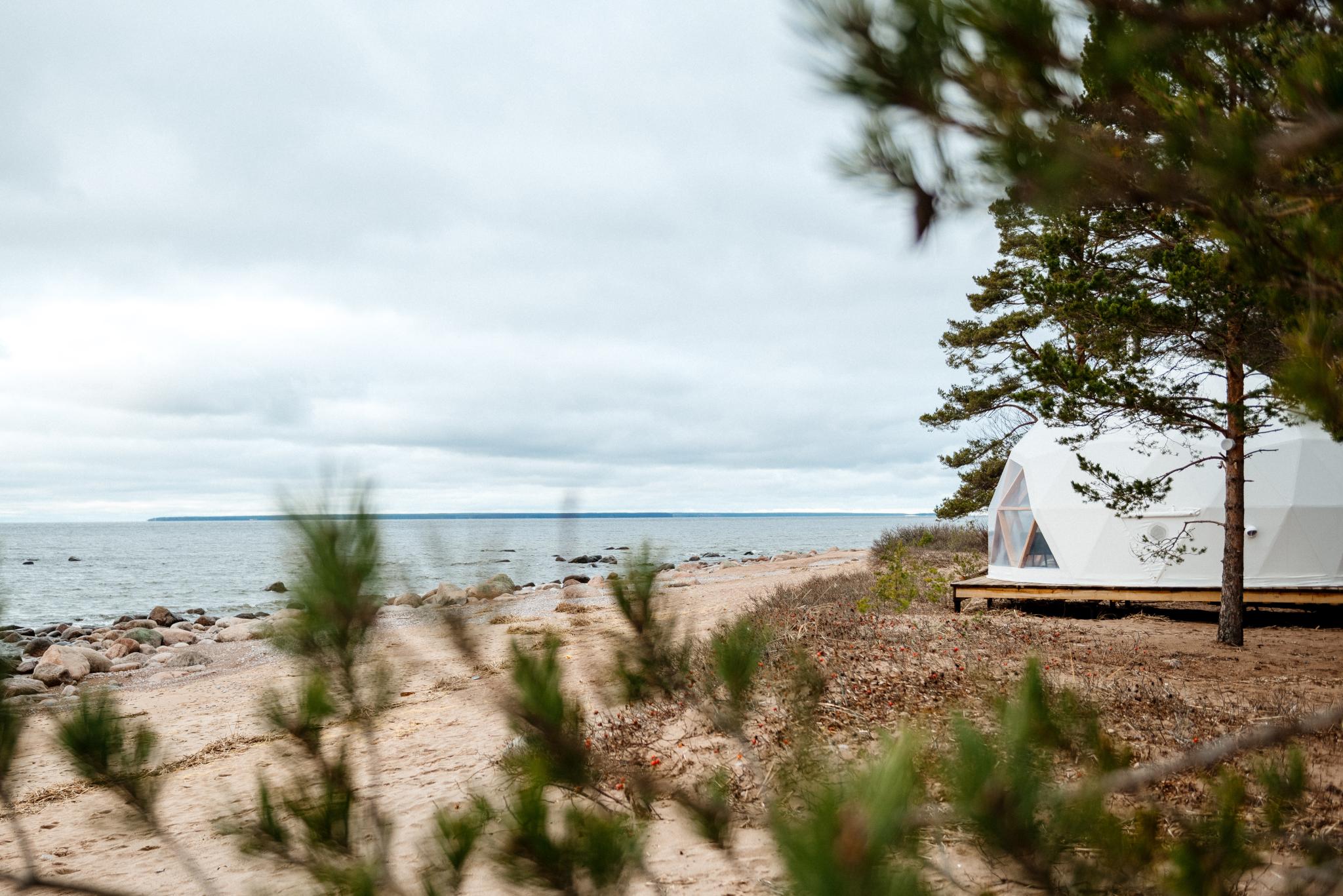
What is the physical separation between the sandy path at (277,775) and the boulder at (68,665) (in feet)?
13.2

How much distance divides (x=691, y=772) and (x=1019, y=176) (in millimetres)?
4466

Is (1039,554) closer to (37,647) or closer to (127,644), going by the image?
(127,644)

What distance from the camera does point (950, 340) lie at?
75.9ft

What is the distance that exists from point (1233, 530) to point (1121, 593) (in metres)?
3.61

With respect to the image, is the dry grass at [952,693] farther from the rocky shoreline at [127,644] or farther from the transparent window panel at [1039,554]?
the transparent window panel at [1039,554]

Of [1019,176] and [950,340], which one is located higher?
[950,340]

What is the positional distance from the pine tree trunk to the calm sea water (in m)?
8.07

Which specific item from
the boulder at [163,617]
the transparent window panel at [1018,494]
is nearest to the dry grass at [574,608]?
the transparent window panel at [1018,494]

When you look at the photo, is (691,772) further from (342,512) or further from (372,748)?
(342,512)

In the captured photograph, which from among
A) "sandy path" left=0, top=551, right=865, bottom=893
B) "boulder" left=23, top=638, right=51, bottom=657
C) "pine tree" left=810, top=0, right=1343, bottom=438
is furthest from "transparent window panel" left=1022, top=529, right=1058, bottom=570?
"boulder" left=23, top=638, right=51, bottom=657

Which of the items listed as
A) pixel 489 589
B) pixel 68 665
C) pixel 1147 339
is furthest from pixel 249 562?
pixel 489 589

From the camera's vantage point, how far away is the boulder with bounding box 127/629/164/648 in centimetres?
1969

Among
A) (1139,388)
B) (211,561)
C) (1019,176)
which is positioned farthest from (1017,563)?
(211,561)

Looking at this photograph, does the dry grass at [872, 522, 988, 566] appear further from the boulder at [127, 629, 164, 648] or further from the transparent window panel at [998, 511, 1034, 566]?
the boulder at [127, 629, 164, 648]
